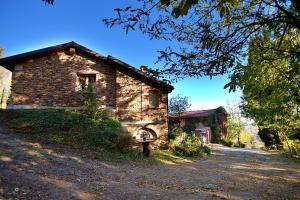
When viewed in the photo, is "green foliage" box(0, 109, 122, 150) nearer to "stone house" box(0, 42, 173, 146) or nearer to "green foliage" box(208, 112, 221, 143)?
"stone house" box(0, 42, 173, 146)

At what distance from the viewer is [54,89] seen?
19375 mm

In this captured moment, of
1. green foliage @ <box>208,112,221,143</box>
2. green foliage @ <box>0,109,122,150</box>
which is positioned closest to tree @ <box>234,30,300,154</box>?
green foliage @ <box>0,109,122,150</box>

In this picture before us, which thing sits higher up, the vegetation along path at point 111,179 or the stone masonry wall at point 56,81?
the stone masonry wall at point 56,81

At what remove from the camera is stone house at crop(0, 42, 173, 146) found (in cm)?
1919

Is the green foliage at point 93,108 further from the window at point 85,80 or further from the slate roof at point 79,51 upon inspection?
the slate roof at point 79,51

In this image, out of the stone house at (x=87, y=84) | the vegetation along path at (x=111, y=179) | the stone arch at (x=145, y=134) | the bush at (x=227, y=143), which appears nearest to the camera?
the vegetation along path at (x=111, y=179)

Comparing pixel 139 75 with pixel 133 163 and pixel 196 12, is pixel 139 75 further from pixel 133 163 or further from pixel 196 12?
pixel 196 12

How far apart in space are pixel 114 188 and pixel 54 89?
13112mm

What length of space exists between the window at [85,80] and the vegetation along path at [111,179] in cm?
723

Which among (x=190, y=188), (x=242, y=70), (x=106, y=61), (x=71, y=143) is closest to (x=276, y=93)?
(x=242, y=70)

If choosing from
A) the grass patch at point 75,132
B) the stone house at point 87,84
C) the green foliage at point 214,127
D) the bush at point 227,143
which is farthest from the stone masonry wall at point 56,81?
the bush at point 227,143

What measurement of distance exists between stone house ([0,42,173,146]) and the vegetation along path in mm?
5757

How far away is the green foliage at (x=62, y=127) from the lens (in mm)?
14688

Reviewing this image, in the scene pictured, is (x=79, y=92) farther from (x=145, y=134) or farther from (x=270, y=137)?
(x=270, y=137)
